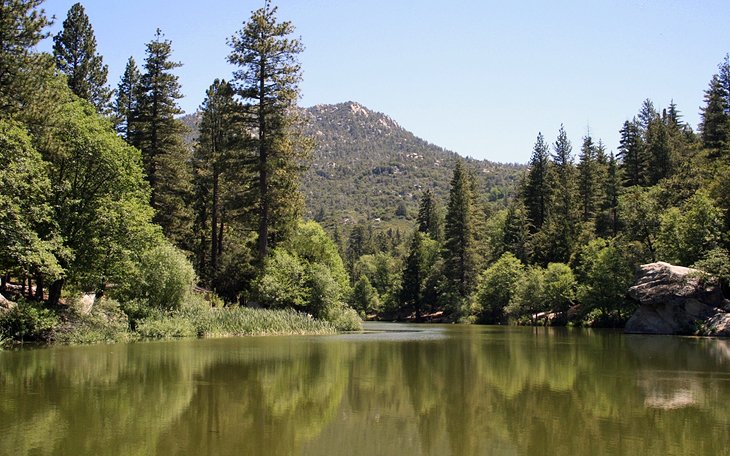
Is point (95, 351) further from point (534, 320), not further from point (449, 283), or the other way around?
point (449, 283)

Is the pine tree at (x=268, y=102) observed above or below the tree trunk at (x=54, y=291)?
above

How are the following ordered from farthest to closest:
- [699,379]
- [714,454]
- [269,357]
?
[269,357]
[699,379]
[714,454]

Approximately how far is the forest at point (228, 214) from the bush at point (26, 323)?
2.9 inches

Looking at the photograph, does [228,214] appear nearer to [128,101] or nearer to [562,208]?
[128,101]

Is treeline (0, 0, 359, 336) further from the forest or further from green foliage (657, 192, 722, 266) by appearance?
green foliage (657, 192, 722, 266)

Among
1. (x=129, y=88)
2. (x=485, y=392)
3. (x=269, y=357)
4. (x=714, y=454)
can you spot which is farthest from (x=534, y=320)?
(x=714, y=454)

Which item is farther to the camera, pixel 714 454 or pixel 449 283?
pixel 449 283

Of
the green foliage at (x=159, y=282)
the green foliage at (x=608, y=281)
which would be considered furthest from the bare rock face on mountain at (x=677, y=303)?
the green foliage at (x=159, y=282)

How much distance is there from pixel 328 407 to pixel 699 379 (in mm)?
9730

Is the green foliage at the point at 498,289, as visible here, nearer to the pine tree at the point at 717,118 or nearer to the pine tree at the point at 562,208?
the pine tree at the point at 562,208

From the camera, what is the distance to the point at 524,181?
9131 cm

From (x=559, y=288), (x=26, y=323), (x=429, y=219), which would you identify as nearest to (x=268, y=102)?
(x=26, y=323)

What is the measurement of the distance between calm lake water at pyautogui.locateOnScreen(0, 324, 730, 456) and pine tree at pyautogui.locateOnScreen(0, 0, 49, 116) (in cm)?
1249

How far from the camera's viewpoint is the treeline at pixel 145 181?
25.8 metres
